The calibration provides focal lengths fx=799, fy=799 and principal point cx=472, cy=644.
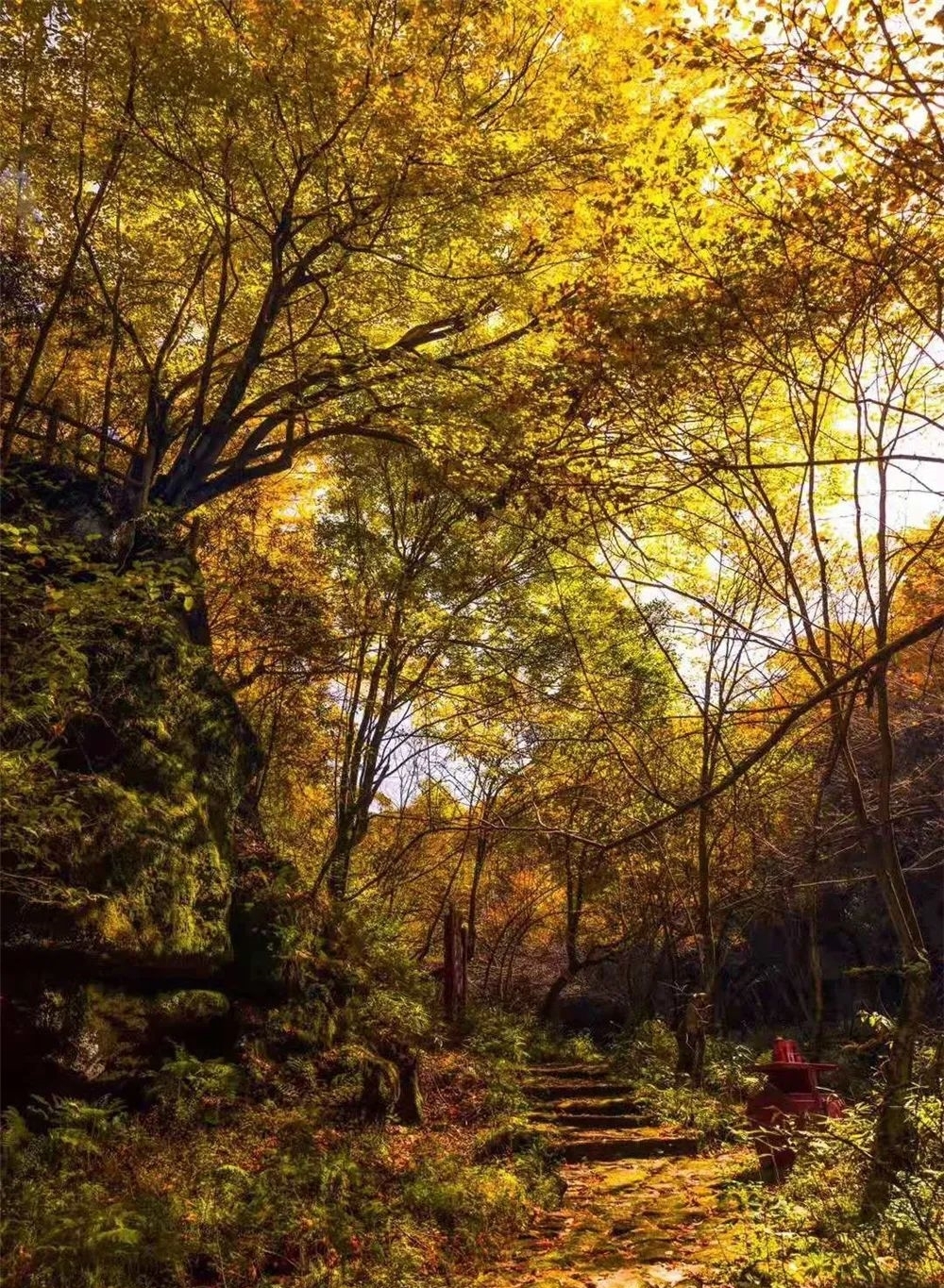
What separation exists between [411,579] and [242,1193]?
25.5 feet

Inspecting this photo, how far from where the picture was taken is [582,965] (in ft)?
63.4

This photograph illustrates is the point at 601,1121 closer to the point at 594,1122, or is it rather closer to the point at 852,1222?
the point at 594,1122

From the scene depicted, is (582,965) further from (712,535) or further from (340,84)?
(340,84)

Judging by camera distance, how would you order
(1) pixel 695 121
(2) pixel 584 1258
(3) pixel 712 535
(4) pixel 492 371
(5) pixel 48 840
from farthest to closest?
(3) pixel 712 535 → (4) pixel 492 371 → (5) pixel 48 840 → (2) pixel 584 1258 → (1) pixel 695 121

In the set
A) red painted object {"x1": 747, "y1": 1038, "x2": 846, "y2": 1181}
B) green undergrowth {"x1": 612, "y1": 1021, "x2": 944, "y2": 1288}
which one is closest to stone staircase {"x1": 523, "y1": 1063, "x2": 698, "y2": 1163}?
green undergrowth {"x1": 612, "y1": 1021, "x2": 944, "y2": 1288}

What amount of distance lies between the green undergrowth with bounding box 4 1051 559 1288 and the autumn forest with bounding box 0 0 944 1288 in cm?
4

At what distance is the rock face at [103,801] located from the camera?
4.84m

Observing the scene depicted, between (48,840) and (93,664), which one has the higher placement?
(93,664)

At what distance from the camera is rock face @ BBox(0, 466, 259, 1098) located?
4844mm

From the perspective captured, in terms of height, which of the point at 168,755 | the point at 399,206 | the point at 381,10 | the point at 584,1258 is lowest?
the point at 584,1258

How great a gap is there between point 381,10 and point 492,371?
322cm

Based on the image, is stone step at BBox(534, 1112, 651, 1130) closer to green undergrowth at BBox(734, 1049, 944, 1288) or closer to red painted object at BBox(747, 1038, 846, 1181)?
red painted object at BBox(747, 1038, 846, 1181)

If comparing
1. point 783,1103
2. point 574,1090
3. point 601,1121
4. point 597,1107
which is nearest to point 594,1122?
point 601,1121

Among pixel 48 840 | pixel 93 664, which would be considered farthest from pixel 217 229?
pixel 48 840
